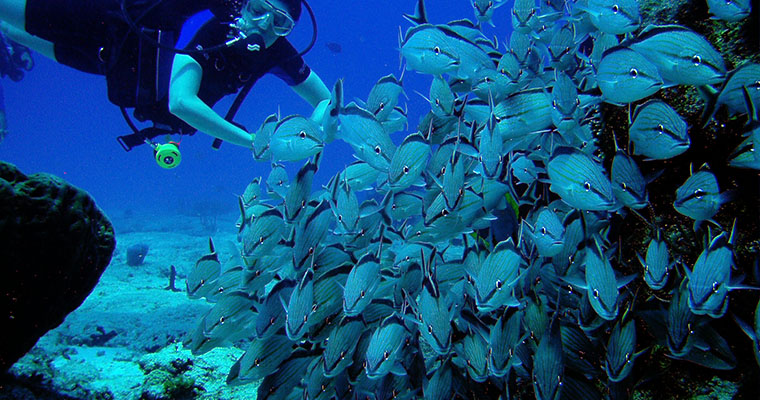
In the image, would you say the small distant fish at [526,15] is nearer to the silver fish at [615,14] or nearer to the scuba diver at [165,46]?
the silver fish at [615,14]

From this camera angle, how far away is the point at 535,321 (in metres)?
2.11

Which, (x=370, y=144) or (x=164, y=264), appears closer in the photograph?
(x=370, y=144)

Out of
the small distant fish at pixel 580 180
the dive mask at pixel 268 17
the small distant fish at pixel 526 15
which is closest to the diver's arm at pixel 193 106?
the dive mask at pixel 268 17

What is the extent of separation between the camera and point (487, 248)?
7.63 ft

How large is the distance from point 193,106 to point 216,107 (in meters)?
97.7

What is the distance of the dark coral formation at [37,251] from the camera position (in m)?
2.63

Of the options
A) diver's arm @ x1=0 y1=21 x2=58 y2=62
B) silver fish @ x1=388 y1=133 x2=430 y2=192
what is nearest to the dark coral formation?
silver fish @ x1=388 y1=133 x2=430 y2=192

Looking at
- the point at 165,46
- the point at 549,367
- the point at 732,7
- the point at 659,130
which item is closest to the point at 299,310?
the point at 549,367

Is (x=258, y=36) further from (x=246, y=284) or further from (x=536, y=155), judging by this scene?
(x=536, y=155)

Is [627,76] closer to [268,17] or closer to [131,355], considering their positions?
[268,17]

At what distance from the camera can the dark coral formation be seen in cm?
263

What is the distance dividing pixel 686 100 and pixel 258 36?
4590 mm

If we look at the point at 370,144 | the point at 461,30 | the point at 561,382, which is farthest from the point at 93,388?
the point at 461,30

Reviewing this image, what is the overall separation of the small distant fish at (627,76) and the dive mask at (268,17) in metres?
3.97
